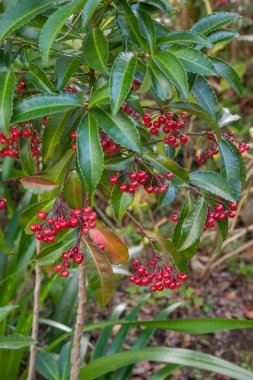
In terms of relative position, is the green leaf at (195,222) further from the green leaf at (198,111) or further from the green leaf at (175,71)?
the green leaf at (175,71)

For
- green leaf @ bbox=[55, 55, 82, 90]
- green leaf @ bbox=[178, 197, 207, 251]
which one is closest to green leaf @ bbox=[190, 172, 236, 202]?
green leaf @ bbox=[178, 197, 207, 251]

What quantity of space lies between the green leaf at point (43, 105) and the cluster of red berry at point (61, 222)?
0.19m

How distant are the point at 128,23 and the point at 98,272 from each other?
519 millimetres

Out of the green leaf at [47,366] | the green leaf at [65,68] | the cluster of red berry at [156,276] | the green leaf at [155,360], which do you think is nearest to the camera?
the green leaf at [65,68]

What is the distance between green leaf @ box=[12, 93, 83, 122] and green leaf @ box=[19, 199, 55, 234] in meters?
0.21

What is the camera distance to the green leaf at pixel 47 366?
163cm


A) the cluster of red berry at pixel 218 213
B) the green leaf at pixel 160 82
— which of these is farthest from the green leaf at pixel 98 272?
the green leaf at pixel 160 82

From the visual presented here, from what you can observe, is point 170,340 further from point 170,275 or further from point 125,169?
point 125,169

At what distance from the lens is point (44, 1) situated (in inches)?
36.6

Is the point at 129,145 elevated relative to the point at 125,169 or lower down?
elevated

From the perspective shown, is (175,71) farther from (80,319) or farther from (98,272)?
(80,319)

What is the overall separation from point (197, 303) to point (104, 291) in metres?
1.75

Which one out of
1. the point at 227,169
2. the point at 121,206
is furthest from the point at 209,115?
the point at 121,206

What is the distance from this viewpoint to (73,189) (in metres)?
1.08
